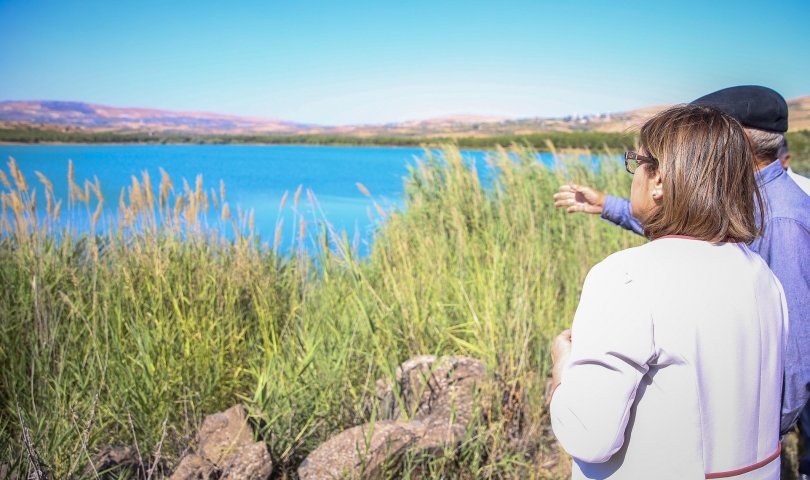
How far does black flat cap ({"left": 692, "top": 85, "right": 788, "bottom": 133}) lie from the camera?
155 centimetres

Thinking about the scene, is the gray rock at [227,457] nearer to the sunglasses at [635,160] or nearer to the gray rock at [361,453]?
the gray rock at [361,453]

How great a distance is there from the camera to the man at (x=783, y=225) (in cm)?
144

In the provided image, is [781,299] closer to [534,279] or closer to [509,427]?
[509,427]

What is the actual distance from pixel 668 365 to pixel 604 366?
0.13m

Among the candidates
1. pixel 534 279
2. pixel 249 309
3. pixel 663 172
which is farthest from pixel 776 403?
pixel 249 309

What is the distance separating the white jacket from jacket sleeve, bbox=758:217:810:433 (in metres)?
0.44

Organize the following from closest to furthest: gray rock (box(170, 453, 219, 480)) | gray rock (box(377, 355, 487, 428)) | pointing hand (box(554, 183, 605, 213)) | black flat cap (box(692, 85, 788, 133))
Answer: black flat cap (box(692, 85, 788, 133)), gray rock (box(170, 453, 219, 480)), pointing hand (box(554, 183, 605, 213)), gray rock (box(377, 355, 487, 428))

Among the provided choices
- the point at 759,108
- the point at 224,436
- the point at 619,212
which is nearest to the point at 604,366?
the point at 759,108

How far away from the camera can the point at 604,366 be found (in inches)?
37.1

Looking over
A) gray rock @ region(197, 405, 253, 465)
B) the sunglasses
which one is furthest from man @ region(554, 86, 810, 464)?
gray rock @ region(197, 405, 253, 465)

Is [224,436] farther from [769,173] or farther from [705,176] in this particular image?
[769,173]

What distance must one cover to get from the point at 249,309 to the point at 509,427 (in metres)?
2.07

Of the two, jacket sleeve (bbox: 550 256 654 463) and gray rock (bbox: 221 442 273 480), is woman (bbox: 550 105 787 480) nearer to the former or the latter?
jacket sleeve (bbox: 550 256 654 463)

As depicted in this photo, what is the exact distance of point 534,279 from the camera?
3.73 meters
